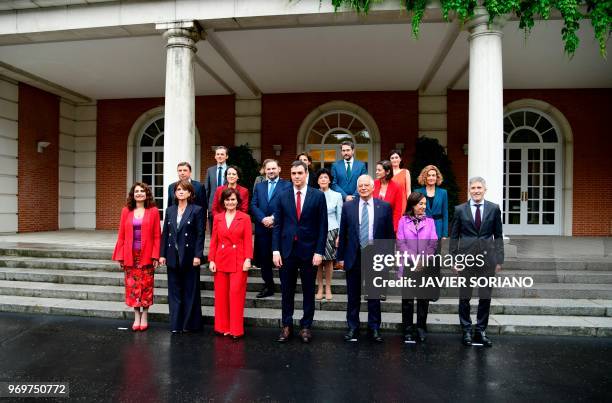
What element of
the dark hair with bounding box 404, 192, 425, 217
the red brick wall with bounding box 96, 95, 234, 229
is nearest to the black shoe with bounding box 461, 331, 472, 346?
the dark hair with bounding box 404, 192, 425, 217

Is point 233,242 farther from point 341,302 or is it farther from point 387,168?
point 387,168

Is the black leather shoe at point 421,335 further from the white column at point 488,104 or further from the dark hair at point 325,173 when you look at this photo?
the white column at point 488,104

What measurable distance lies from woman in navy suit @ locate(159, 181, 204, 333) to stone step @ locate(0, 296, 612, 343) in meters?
0.42

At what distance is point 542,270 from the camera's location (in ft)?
20.9

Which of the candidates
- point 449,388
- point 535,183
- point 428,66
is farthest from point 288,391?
point 535,183

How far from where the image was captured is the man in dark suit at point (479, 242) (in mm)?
4320

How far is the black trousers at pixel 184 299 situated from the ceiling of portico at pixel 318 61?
5.07 m

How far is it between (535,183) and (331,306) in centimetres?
924

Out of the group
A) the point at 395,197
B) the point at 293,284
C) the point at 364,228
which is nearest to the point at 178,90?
the point at 395,197

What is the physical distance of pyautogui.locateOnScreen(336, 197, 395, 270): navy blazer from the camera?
4434 mm

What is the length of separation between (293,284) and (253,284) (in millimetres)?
1720

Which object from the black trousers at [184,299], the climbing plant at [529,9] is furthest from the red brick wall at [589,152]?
the black trousers at [184,299]

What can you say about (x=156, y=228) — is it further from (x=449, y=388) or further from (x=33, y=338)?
(x=449, y=388)

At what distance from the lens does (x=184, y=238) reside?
480 centimetres
